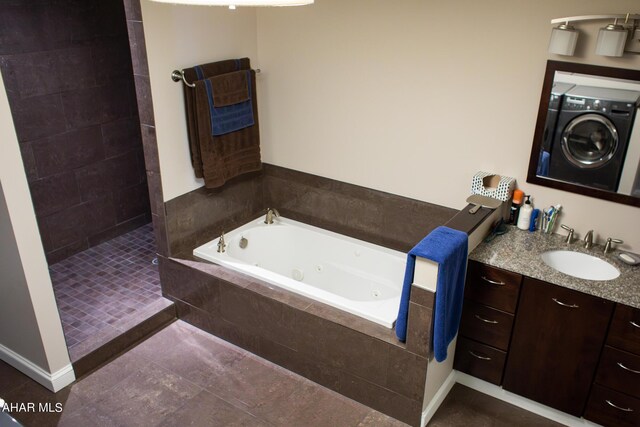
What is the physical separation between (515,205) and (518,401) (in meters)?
1.05

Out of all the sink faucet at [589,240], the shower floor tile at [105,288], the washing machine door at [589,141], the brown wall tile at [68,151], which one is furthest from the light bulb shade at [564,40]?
the brown wall tile at [68,151]

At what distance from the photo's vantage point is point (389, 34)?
3.26 metres

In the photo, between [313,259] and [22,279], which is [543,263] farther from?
[22,279]

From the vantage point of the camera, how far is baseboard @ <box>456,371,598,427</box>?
2922 millimetres

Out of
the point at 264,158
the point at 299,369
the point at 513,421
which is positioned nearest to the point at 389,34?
the point at 264,158

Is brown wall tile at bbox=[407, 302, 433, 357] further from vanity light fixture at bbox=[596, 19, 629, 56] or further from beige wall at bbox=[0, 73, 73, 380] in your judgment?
beige wall at bbox=[0, 73, 73, 380]

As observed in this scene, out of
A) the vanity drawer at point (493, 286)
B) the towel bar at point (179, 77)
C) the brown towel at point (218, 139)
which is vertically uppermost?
the towel bar at point (179, 77)

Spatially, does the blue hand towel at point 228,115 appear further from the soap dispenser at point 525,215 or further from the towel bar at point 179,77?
the soap dispenser at point 525,215

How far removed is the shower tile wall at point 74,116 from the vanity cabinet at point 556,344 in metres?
3.05

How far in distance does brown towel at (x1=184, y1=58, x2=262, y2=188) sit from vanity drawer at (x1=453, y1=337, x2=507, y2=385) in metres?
1.79

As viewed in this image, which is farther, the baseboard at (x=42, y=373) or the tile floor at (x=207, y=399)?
the baseboard at (x=42, y=373)

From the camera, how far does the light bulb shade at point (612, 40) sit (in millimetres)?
2541

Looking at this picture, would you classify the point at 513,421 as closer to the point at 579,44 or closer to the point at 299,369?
the point at 299,369

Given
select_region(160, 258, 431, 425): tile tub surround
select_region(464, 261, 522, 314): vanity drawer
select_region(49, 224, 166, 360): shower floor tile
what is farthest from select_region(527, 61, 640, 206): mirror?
select_region(49, 224, 166, 360): shower floor tile
